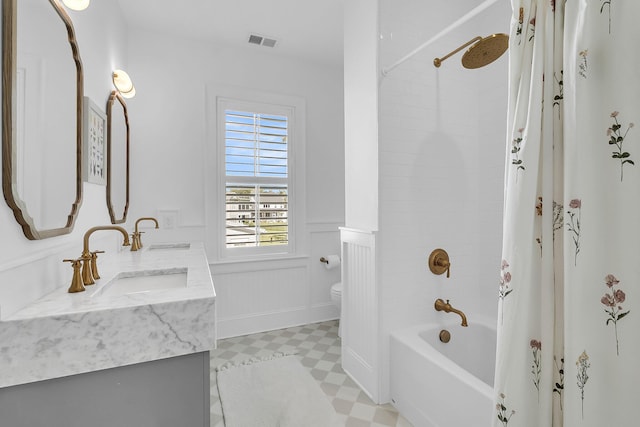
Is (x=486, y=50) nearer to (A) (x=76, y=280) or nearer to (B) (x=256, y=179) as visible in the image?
(A) (x=76, y=280)

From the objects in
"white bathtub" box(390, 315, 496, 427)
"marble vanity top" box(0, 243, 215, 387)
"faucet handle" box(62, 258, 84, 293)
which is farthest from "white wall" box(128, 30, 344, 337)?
"marble vanity top" box(0, 243, 215, 387)

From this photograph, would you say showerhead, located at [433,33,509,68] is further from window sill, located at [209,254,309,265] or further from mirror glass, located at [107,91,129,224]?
window sill, located at [209,254,309,265]

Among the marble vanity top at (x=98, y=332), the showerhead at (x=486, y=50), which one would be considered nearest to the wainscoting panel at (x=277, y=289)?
the marble vanity top at (x=98, y=332)

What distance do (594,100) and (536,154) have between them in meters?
0.18

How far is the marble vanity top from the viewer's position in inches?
30.6

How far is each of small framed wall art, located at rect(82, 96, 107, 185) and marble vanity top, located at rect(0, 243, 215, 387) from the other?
2.37 ft

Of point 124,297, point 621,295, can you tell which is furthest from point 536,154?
point 124,297

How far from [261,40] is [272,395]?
9.25 feet

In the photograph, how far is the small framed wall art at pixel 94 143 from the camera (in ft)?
4.79

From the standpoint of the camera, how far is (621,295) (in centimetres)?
72

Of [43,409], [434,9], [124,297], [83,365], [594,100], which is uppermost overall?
[434,9]

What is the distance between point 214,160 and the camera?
280cm

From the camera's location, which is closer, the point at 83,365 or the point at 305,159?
the point at 83,365

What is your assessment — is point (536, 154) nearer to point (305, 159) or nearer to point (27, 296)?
point (27, 296)
